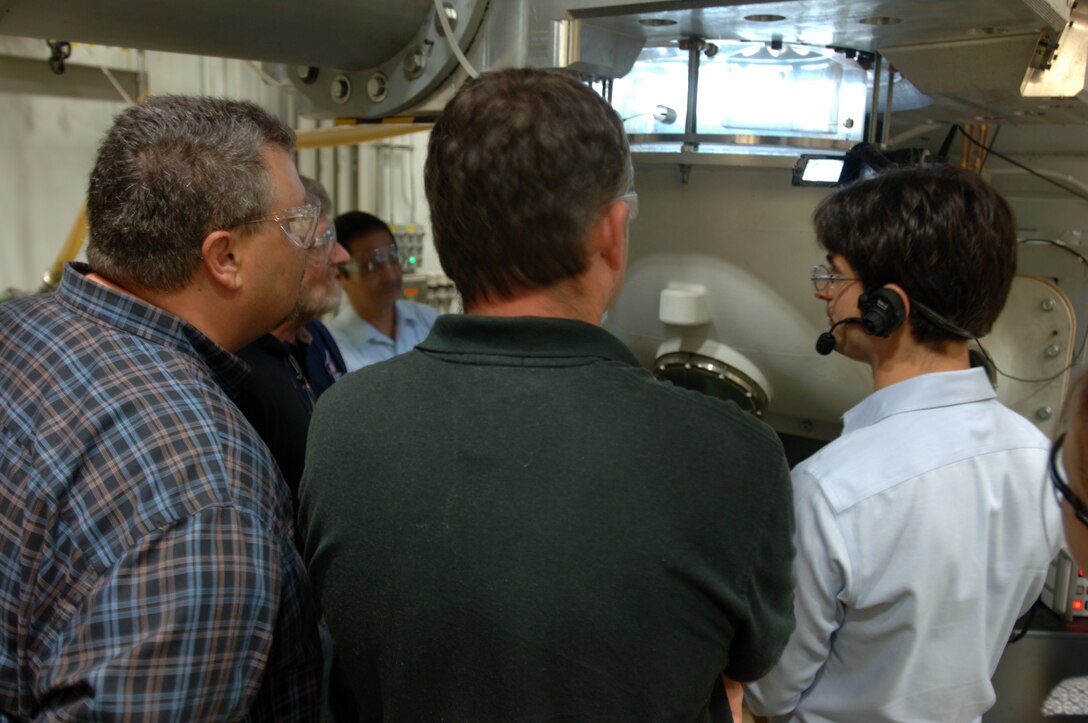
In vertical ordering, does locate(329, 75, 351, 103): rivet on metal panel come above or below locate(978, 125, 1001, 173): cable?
above

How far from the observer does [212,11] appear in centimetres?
104

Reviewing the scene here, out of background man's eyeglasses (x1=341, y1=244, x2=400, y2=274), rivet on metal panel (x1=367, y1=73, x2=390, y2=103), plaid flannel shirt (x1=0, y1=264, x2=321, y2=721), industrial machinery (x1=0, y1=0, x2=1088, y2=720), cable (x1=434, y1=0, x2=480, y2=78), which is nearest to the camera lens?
plaid flannel shirt (x1=0, y1=264, x2=321, y2=721)

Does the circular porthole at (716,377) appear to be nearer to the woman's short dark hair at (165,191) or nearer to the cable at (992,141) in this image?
the woman's short dark hair at (165,191)

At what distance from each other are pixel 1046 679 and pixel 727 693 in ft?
3.23

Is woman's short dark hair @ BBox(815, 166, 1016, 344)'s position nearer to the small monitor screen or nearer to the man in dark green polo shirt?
the small monitor screen

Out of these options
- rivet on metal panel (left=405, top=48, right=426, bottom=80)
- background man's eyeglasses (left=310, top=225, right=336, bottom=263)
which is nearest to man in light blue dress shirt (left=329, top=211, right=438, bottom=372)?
background man's eyeglasses (left=310, top=225, right=336, bottom=263)

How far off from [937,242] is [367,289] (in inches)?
65.1

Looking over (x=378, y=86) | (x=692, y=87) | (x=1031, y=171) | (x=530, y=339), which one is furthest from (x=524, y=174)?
(x=1031, y=171)

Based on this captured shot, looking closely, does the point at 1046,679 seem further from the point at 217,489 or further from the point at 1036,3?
the point at 217,489

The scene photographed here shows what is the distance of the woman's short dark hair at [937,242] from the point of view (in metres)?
0.96

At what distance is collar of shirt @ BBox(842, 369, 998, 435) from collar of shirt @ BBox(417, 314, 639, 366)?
426 millimetres

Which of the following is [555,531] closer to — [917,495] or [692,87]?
[917,495]

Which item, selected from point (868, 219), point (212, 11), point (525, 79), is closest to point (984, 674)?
point (868, 219)

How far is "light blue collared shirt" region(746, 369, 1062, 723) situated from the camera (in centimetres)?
89
